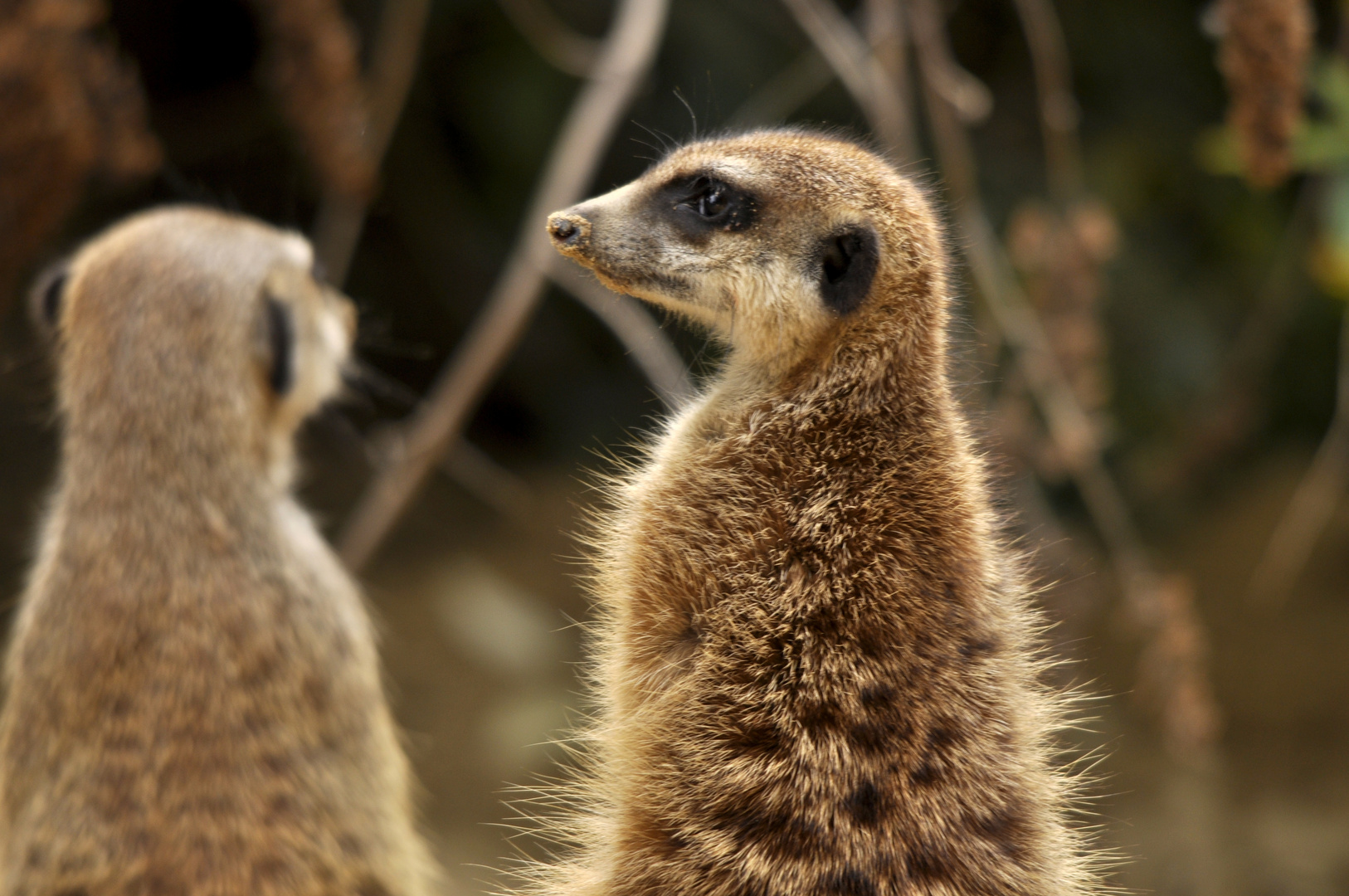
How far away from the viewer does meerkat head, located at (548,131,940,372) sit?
48.0 inches

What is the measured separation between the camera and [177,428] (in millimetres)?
1764

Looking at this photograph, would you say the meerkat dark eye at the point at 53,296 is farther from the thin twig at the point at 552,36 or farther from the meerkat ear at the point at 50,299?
the thin twig at the point at 552,36

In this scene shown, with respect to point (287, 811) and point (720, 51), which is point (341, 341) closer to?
point (287, 811)

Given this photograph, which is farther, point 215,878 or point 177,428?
point 177,428

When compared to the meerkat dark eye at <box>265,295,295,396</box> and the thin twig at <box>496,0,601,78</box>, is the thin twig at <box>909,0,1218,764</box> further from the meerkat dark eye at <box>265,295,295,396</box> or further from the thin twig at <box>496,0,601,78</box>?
the thin twig at <box>496,0,601,78</box>

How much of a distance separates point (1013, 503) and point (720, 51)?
2.57 metres

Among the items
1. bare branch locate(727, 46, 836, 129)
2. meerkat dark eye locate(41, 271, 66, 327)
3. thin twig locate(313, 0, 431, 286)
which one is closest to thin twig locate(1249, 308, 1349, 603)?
bare branch locate(727, 46, 836, 129)

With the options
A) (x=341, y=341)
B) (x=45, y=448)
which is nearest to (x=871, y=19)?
(x=341, y=341)

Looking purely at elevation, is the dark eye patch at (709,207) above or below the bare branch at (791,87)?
above

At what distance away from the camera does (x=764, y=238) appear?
125 cm

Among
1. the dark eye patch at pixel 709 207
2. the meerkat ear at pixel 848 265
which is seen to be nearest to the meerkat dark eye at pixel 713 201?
the dark eye patch at pixel 709 207

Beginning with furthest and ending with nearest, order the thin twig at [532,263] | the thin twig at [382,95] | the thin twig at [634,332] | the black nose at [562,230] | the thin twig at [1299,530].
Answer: the thin twig at [1299,530], the thin twig at [382,95], the thin twig at [532,263], the thin twig at [634,332], the black nose at [562,230]

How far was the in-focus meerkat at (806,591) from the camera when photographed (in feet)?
3.60

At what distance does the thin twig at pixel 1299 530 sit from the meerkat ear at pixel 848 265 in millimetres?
2604
